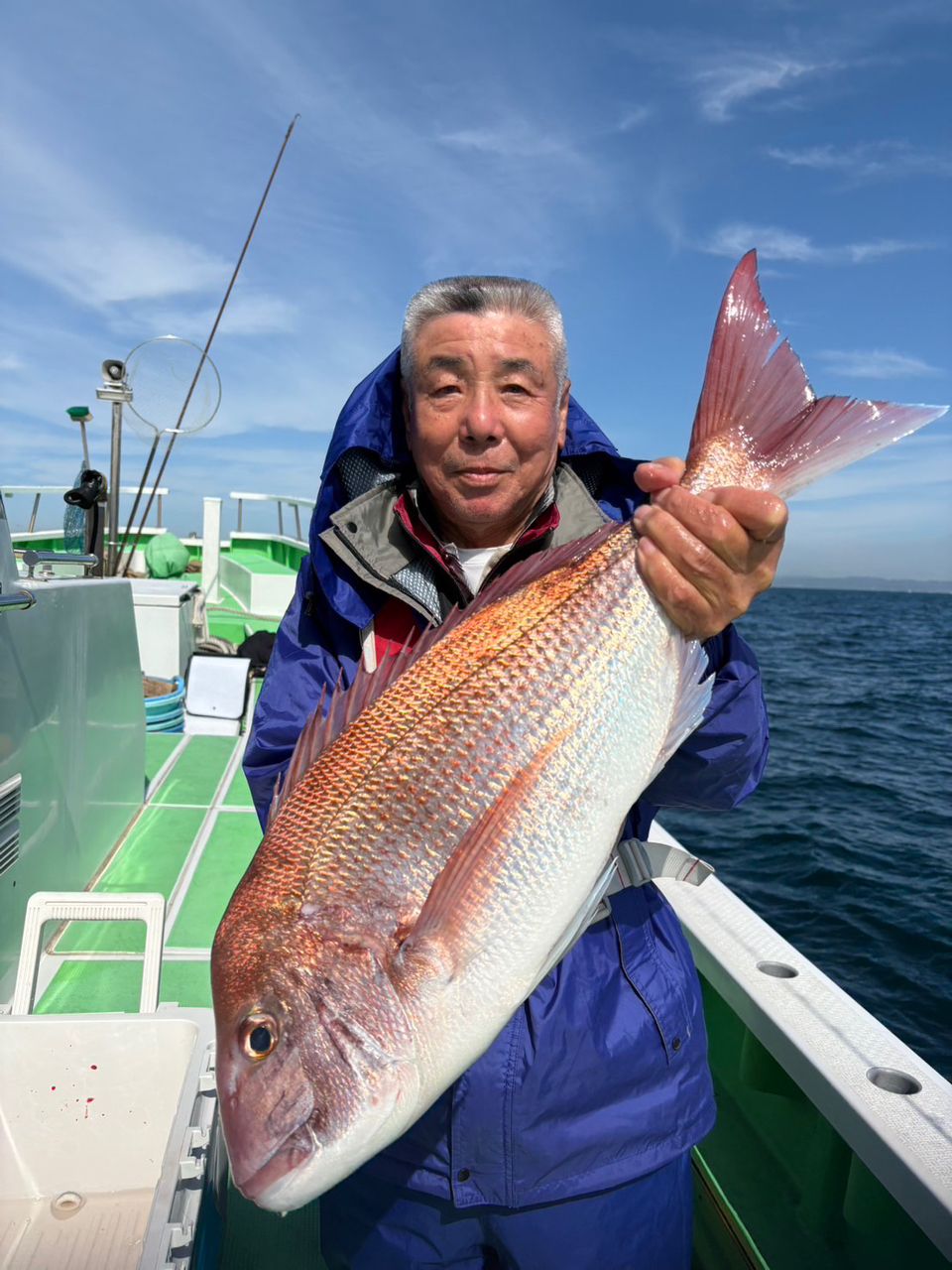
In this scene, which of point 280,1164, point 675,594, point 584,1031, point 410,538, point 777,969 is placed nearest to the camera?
point 280,1164

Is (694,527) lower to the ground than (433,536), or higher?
higher

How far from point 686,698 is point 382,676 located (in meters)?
0.59

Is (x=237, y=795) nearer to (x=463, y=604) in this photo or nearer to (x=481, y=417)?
(x=463, y=604)

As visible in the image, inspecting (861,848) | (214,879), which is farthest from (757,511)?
(861,848)

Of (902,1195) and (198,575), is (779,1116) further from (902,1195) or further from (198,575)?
(198,575)

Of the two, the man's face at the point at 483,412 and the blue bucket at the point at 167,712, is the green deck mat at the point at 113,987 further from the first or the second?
the blue bucket at the point at 167,712

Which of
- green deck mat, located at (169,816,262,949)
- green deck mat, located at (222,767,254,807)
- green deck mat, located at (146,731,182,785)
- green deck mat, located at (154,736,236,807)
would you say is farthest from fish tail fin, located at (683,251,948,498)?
green deck mat, located at (146,731,182,785)

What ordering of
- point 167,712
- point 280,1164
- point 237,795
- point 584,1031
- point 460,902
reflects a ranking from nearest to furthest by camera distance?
point 280,1164, point 460,902, point 584,1031, point 237,795, point 167,712

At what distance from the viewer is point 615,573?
5.28ft

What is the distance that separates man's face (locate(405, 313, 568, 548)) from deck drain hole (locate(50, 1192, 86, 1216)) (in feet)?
7.10

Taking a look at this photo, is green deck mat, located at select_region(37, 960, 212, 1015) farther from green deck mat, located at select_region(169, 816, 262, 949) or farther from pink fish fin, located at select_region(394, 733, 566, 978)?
pink fish fin, located at select_region(394, 733, 566, 978)

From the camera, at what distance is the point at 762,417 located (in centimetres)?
169

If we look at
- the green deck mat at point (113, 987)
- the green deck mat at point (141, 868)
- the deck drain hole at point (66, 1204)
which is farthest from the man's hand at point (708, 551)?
the green deck mat at point (141, 868)

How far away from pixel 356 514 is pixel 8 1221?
6.97ft
